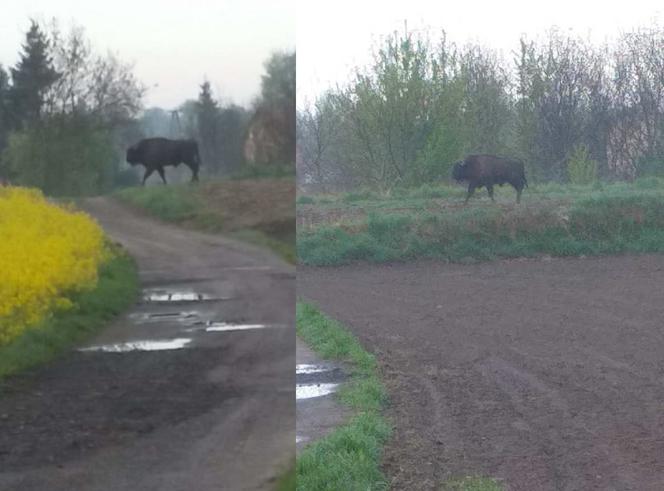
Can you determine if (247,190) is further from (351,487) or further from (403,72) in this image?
(403,72)

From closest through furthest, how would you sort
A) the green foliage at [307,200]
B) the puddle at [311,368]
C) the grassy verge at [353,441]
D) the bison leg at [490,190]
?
1. the grassy verge at [353,441]
2. the puddle at [311,368]
3. the green foliage at [307,200]
4. the bison leg at [490,190]

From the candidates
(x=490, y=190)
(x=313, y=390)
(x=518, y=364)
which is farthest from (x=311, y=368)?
(x=490, y=190)

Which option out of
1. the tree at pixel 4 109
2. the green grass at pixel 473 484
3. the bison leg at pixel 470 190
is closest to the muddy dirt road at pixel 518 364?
the green grass at pixel 473 484

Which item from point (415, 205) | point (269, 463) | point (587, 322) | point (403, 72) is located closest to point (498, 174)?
point (415, 205)

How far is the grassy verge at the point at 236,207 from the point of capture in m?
1.11

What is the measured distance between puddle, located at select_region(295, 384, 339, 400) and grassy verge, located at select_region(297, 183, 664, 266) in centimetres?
509

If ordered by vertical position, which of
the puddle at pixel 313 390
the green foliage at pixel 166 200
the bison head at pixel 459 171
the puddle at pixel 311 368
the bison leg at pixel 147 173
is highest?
the bison leg at pixel 147 173

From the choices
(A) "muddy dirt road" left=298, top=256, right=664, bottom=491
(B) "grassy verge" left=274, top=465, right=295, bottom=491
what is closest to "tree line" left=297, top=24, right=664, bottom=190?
(A) "muddy dirt road" left=298, top=256, right=664, bottom=491

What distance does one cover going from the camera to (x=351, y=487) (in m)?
3.51

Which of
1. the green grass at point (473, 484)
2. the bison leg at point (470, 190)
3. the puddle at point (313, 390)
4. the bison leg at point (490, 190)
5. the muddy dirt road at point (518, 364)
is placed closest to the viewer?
the green grass at point (473, 484)

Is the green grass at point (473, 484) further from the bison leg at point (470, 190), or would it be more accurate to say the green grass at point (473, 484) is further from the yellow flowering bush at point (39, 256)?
the bison leg at point (470, 190)

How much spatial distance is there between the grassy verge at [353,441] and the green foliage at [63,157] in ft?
5.20

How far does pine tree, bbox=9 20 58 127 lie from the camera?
106 centimetres

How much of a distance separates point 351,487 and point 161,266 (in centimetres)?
252
